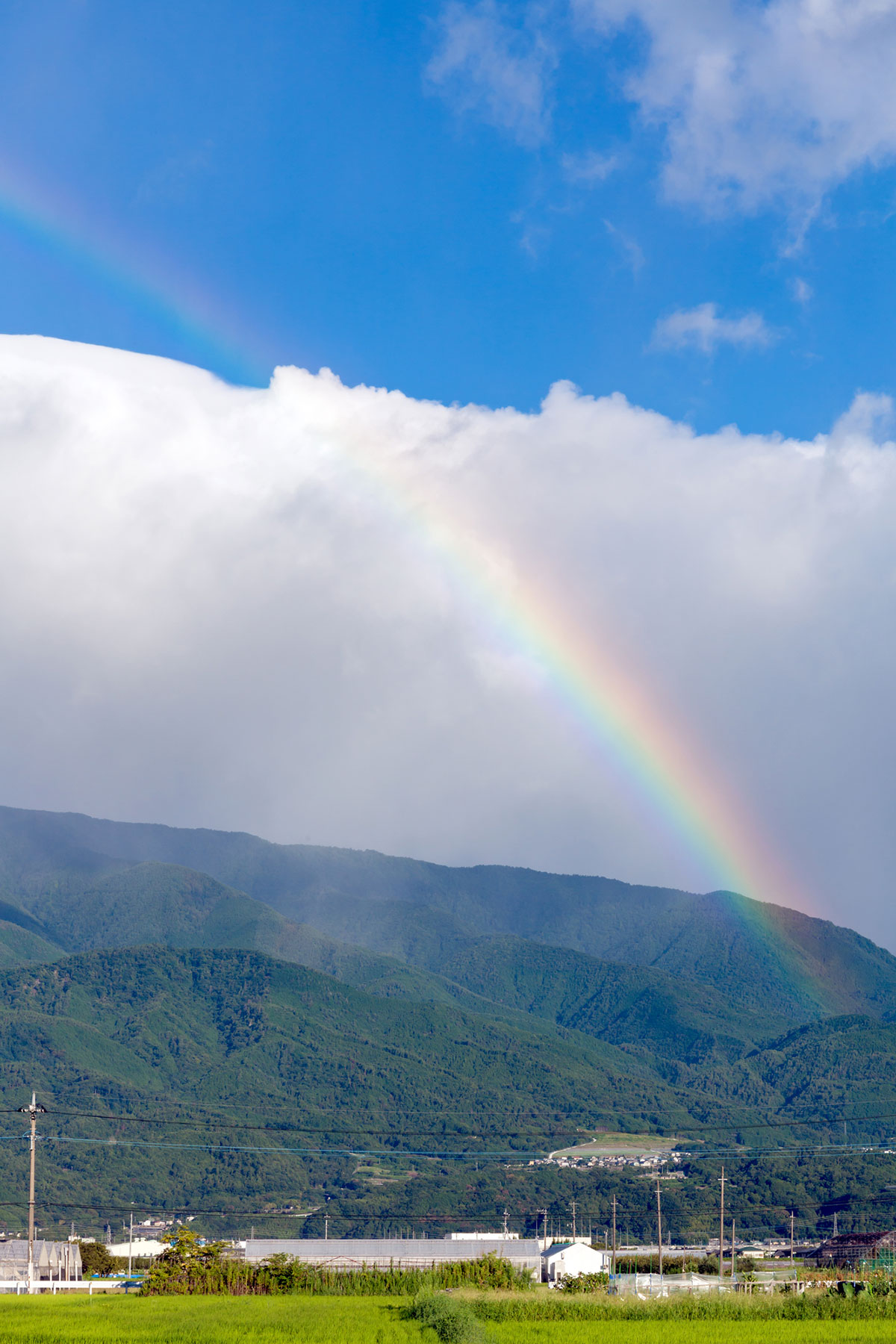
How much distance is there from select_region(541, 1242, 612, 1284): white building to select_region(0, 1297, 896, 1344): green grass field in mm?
45997

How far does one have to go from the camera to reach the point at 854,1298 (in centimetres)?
4978

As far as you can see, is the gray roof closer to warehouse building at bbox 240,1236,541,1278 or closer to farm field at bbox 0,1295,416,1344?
warehouse building at bbox 240,1236,541,1278

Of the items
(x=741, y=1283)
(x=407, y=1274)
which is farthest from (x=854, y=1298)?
(x=407, y=1274)

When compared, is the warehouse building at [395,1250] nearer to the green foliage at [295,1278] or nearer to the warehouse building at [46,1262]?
the warehouse building at [46,1262]

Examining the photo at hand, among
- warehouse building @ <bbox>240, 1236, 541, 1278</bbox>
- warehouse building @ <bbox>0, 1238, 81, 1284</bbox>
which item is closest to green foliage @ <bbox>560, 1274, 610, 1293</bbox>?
warehouse building @ <bbox>240, 1236, 541, 1278</bbox>

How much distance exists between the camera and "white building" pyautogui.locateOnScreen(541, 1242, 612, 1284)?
313 feet

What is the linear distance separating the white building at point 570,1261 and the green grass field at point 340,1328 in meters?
46.0

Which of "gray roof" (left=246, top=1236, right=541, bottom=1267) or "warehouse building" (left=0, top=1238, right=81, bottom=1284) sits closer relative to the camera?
"warehouse building" (left=0, top=1238, right=81, bottom=1284)

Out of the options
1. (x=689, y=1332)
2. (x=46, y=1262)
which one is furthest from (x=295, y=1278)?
(x=46, y=1262)

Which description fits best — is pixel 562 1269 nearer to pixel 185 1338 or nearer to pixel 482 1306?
pixel 482 1306

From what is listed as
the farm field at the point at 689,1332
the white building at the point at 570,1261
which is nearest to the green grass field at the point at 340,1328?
the farm field at the point at 689,1332

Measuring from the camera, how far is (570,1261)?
9738 cm

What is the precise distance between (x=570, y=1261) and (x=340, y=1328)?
200 feet

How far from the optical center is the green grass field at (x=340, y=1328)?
130ft
